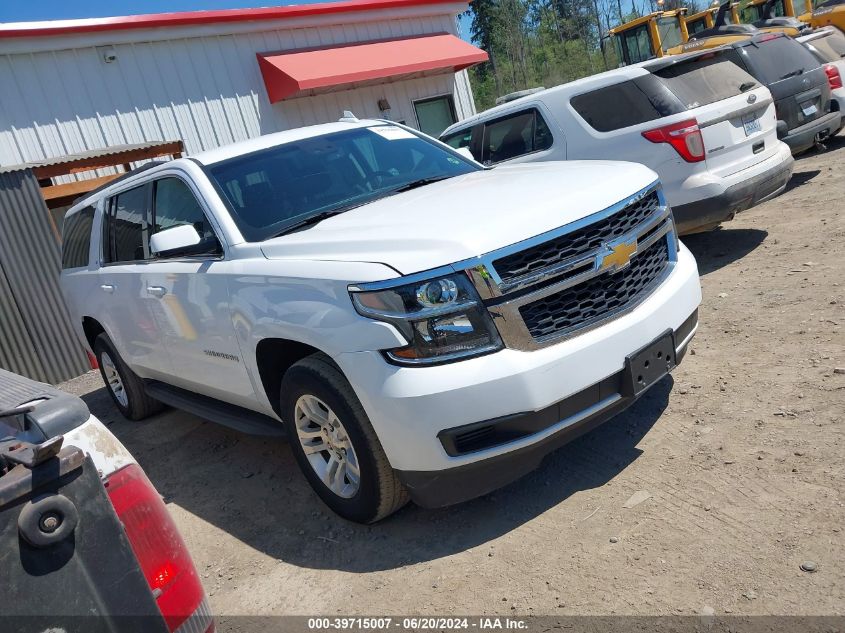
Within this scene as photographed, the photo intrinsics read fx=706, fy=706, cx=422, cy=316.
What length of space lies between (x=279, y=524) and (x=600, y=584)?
71.6 inches

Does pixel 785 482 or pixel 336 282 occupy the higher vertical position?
pixel 336 282

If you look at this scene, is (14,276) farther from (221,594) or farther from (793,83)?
(793,83)

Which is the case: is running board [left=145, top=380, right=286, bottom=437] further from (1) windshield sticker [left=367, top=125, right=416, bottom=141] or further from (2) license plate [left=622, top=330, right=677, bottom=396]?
(1) windshield sticker [left=367, top=125, right=416, bottom=141]

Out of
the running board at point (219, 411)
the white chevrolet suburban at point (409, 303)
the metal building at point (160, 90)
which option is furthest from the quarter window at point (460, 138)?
the running board at point (219, 411)

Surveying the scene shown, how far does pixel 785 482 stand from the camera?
3.01m

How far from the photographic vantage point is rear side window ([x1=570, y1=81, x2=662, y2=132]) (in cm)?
616

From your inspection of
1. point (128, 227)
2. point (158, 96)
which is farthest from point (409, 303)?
point (158, 96)

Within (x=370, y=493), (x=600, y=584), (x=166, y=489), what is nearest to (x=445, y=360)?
(x=370, y=493)

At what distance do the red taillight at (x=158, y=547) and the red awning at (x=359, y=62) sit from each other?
1068 cm

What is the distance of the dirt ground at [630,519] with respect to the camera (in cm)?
262

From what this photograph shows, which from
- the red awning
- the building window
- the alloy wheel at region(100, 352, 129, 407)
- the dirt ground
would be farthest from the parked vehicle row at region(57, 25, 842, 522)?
the building window

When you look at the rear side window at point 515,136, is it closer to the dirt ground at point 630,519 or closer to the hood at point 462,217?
the dirt ground at point 630,519

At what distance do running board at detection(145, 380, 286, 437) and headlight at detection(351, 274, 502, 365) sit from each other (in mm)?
1256

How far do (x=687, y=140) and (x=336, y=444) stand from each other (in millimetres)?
4143
